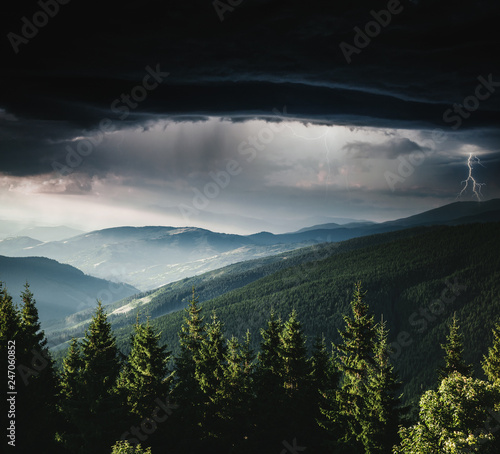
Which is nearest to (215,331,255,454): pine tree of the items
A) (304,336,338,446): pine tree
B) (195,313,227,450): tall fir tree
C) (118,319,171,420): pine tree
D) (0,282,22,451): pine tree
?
(195,313,227,450): tall fir tree

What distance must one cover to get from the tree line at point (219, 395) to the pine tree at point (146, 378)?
0.28 ft

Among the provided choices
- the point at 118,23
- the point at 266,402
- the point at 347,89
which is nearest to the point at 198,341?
the point at 266,402

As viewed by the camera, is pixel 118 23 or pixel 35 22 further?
pixel 118 23

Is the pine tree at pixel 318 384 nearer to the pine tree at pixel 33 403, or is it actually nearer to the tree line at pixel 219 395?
the tree line at pixel 219 395

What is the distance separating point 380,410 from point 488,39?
95.3 feet

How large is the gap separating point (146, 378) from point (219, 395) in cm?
Result: 676

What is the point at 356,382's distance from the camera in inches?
1118

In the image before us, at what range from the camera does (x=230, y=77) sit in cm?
3756

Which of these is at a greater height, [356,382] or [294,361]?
[294,361]

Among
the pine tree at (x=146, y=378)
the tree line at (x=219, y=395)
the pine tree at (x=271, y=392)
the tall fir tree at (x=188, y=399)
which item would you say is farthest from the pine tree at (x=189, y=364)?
the pine tree at (x=271, y=392)

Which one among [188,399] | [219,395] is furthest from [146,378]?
[219,395]

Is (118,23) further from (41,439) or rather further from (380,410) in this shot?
(380,410)

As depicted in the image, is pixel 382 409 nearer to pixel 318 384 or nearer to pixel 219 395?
pixel 318 384

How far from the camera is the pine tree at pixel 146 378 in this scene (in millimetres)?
29812
